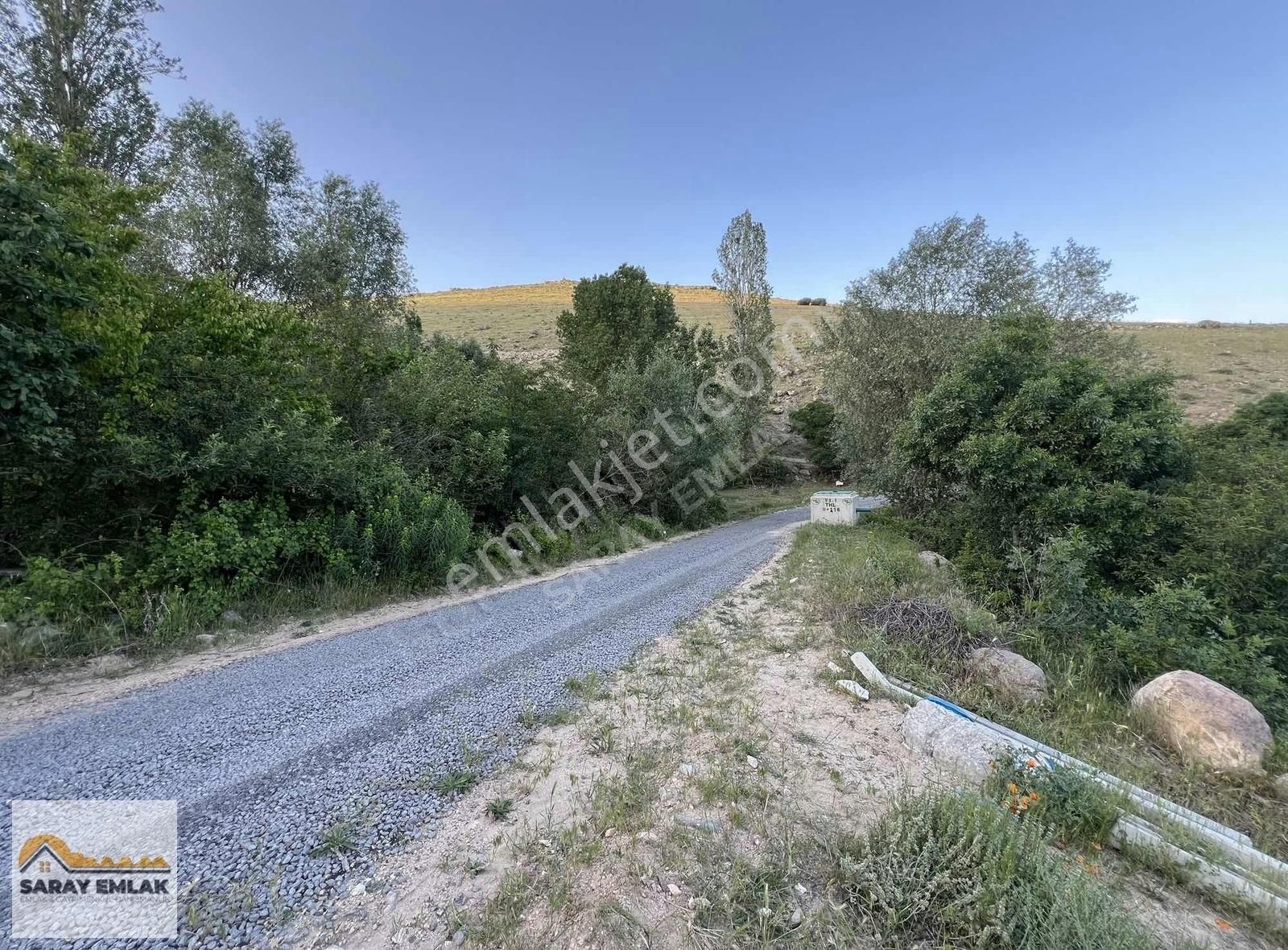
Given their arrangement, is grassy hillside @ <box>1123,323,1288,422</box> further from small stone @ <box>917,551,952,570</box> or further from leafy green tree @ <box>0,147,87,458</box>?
leafy green tree @ <box>0,147,87,458</box>

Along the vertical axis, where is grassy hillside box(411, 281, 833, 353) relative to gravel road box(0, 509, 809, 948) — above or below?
above

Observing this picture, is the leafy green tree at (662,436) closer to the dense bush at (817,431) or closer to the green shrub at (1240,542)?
the green shrub at (1240,542)

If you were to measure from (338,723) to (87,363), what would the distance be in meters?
4.79

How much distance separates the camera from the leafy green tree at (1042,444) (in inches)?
268

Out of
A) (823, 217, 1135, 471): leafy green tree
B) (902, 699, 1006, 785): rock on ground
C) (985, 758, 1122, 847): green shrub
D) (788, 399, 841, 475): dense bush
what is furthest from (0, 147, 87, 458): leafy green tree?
(788, 399, 841, 475): dense bush

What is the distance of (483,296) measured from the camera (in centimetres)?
6125

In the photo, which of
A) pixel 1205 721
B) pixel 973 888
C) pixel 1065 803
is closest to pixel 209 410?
pixel 973 888

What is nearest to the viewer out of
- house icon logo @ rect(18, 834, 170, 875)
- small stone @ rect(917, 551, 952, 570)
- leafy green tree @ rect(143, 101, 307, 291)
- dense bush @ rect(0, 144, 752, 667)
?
house icon logo @ rect(18, 834, 170, 875)

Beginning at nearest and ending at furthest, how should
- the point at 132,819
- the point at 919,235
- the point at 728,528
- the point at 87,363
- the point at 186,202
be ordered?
the point at 132,819 → the point at 87,363 → the point at 186,202 → the point at 919,235 → the point at 728,528

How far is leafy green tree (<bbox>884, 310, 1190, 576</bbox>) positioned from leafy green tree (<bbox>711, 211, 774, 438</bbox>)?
1342 cm


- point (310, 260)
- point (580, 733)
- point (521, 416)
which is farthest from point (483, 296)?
point (580, 733)

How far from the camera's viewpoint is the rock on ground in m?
3.02

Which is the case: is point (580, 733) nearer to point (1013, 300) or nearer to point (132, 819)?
point (132, 819)

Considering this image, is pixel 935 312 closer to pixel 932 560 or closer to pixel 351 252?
pixel 932 560
